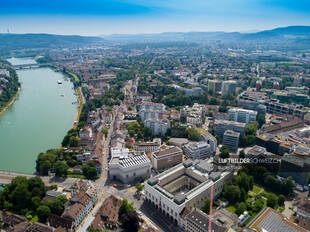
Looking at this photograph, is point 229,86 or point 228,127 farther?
point 229,86

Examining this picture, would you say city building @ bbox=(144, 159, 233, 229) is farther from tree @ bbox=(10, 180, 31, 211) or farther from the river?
the river

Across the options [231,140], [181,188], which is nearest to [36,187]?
[181,188]

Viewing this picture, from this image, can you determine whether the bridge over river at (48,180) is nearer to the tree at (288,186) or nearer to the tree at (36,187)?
the tree at (36,187)

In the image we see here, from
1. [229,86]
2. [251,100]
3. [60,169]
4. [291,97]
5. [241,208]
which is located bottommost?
[241,208]

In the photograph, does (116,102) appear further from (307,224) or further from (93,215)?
(307,224)

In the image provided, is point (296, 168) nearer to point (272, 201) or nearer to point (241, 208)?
point (272, 201)

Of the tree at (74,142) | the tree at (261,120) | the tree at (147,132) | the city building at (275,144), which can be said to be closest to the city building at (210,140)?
the city building at (275,144)
